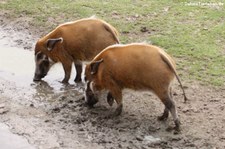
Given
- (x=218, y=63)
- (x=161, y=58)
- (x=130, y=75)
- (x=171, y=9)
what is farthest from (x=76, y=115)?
(x=171, y=9)

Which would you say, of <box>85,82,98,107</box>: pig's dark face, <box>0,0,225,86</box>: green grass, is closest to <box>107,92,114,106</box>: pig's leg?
<box>85,82,98,107</box>: pig's dark face

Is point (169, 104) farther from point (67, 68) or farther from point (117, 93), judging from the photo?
point (67, 68)

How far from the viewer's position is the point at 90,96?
664 cm

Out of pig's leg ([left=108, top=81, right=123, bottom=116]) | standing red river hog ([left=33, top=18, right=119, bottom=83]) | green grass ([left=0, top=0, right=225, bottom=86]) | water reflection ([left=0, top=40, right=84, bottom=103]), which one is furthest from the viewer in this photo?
green grass ([left=0, top=0, right=225, bottom=86])

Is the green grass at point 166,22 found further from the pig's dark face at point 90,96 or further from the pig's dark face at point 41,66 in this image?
the pig's dark face at point 41,66

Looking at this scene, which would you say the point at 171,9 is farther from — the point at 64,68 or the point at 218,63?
the point at 64,68

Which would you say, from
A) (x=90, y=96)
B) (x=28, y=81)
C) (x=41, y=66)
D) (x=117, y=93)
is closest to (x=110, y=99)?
(x=90, y=96)

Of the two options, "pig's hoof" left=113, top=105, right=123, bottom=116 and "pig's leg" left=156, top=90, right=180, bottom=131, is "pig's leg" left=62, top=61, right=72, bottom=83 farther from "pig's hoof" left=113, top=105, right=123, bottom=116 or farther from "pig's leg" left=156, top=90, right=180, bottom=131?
"pig's leg" left=156, top=90, right=180, bottom=131

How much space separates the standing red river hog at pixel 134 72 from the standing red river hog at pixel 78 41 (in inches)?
28.3

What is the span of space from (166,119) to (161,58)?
2.91ft

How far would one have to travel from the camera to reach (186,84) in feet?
23.7

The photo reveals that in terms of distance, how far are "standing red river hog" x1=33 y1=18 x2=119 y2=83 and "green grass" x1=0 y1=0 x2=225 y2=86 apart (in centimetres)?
140

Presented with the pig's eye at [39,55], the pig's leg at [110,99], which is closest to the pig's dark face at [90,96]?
the pig's leg at [110,99]

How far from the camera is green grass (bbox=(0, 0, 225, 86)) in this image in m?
7.83
